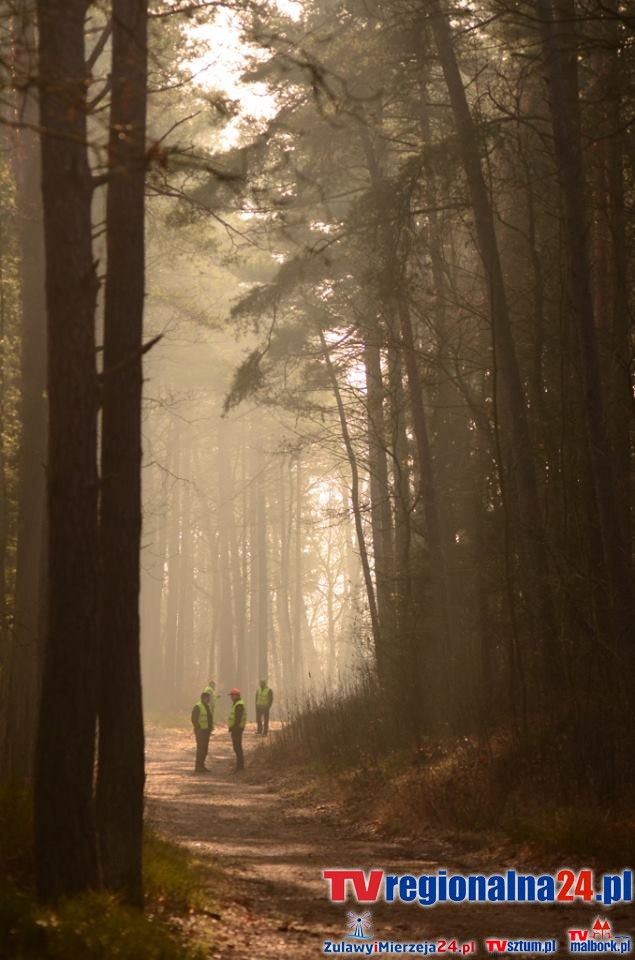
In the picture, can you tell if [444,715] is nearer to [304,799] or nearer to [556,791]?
[304,799]

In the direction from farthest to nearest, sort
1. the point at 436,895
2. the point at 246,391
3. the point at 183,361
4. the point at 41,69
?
the point at 183,361 < the point at 246,391 < the point at 436,895 < the point at 41,69

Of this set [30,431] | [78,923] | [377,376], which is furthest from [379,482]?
[78,923]

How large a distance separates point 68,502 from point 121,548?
833 millimetres

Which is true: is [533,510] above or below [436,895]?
above

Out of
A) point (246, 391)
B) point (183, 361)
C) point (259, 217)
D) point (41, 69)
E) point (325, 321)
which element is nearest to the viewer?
point (41, 69)

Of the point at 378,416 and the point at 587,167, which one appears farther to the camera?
the point at 378,416

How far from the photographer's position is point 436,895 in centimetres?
816

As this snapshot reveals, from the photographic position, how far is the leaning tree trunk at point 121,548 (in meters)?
6.95

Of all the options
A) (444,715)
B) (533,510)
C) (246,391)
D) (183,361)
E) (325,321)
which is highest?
(183,361)

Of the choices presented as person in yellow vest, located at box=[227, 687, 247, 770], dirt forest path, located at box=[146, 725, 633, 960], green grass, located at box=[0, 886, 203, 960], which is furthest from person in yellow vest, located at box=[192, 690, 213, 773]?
green grass, located at box=[0, 886, 203, 960]

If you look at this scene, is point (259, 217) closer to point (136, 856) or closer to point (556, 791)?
point (556, 791)

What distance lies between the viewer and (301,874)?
9.30 meters

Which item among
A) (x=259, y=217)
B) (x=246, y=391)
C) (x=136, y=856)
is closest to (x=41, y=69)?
(x=136, y=856)

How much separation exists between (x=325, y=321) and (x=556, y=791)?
13.9m
